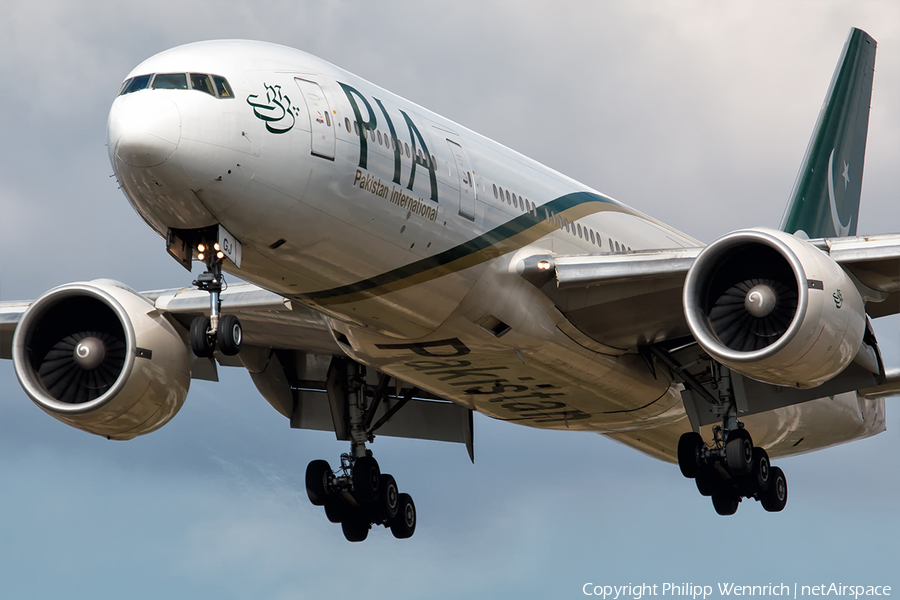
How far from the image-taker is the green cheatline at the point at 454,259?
17.8m

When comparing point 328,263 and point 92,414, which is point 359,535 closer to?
point 92,414

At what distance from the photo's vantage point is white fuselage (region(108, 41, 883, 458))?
15484mm

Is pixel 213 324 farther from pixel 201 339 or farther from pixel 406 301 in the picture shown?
pixel 406 301

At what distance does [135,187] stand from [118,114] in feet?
2.95

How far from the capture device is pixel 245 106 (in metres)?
15.8

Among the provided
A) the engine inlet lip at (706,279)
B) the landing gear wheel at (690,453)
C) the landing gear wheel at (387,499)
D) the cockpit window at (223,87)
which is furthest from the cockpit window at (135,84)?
the landing gear wheel at (690,453)

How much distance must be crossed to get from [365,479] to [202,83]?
33.4 ft

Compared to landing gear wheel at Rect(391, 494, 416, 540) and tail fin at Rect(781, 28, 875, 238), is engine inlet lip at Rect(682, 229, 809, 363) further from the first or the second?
tail fin at Rect(781, 28, 875, 238)

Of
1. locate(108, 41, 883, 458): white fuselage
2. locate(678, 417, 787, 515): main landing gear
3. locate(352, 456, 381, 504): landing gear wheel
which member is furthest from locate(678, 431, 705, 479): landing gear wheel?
locate(352, 456, 381, 504): landing gear wheel

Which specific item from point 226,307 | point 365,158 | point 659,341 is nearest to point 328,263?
point 365,158

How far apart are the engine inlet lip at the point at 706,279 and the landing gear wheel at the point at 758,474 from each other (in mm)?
4453

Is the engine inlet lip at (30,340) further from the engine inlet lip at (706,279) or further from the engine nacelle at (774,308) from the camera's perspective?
the engine nacelle at (774,308)

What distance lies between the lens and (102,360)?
21.5 metres

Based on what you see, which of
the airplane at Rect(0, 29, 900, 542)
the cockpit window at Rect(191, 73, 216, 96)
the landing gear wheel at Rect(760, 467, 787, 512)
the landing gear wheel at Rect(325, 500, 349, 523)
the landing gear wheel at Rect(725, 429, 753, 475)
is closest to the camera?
the cockpit window at Rect(191, 73, 216, 96)
